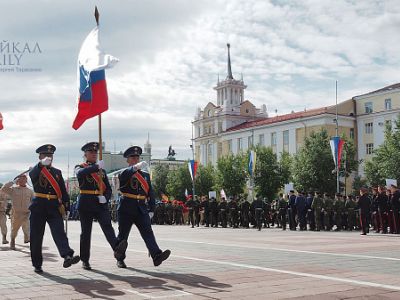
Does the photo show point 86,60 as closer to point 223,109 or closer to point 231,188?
point 231,188

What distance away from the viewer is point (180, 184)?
77312 mm

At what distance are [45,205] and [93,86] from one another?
2520 mm

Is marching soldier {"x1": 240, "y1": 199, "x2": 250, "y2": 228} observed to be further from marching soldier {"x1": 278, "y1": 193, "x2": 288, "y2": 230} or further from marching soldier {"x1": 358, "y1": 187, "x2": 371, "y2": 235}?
marching soldier {"x1": 358, "y1": 187, "x2": 371, "y2": 235}

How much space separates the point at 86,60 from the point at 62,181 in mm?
2667

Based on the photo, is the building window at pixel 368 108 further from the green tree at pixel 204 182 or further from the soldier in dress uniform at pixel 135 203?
the soldier in dress uniform at pixel 135 203

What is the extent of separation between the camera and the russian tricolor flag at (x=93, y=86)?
395 inches

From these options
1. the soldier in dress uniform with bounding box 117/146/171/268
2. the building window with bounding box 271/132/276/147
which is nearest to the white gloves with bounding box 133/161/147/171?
the soldier in dress uniform with bounding box 117/146/171/268

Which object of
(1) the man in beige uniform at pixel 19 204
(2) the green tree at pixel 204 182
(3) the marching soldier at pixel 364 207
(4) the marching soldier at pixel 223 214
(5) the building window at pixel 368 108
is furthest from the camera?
(2) the green tree at pixel 204 182

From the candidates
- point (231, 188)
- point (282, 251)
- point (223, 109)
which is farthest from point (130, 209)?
point (223, 109)

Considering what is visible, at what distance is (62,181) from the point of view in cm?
903

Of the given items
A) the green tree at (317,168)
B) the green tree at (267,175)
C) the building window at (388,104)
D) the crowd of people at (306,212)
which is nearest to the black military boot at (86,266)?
the crowd of people at (306,212)

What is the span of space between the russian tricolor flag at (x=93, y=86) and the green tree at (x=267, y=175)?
53327 mm

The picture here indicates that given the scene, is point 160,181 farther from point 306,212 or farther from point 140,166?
point 140,166

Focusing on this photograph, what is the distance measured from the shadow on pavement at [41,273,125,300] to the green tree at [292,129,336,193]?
4669 cm
